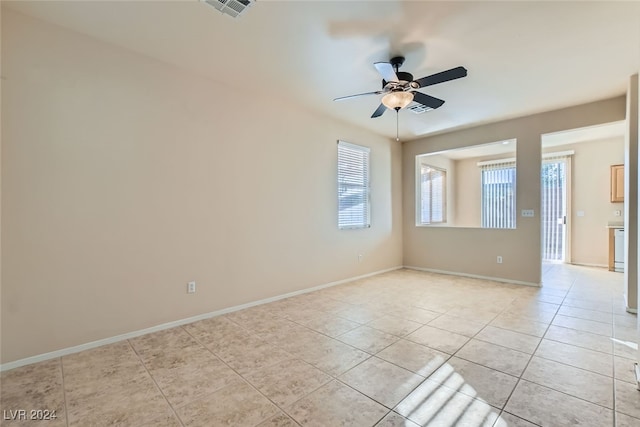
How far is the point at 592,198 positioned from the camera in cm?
611

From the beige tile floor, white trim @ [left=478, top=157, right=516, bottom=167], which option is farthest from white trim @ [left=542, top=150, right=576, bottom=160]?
the beige tile floor

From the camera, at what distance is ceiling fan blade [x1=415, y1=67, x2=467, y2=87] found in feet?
7.94

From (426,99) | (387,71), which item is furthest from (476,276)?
(387,71)

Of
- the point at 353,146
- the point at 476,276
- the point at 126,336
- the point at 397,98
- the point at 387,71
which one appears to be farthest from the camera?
the point at 476,276

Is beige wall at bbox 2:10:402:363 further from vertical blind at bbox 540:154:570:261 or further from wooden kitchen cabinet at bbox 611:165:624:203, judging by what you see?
wooden kitchen cabinet at bbox 611:165:624:203

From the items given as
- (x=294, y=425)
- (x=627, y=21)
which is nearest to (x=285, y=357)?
(x=294, y=425)

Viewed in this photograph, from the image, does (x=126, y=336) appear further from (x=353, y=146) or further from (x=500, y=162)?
(x=500, y=162)

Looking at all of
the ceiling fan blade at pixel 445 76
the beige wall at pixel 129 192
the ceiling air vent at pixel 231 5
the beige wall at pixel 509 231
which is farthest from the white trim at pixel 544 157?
the ceiling air vent at pixel 231 5

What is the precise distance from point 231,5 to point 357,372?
291cm

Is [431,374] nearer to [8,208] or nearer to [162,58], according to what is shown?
[8,208]

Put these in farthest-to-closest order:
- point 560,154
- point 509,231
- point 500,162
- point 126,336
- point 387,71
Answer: point 500,162 < point 560,154 < point 509,231 < point 126,336 < point 387,71

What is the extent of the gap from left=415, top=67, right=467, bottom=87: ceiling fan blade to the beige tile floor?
93.6 inches

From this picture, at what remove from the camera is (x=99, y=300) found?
2562 mm

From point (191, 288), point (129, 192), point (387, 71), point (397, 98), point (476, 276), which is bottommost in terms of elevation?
point (476, 276)
